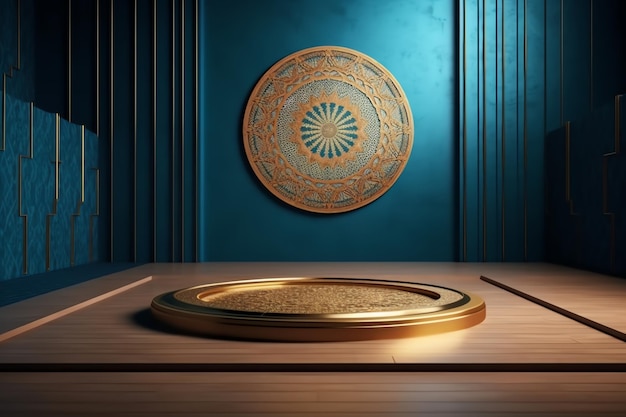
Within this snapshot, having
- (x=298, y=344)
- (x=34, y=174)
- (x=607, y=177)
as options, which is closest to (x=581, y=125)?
→ (x=607, y=177)

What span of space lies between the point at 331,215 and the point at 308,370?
2.92 m

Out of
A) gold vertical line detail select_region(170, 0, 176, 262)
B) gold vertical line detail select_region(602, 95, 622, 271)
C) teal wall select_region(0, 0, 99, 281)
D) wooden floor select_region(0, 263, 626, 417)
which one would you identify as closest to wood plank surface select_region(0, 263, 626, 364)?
wooden floor select_region(0, 263, 626, 417)

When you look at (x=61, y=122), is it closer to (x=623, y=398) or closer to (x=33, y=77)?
(x=33, y=77)

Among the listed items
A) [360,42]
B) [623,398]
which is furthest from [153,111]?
[623,398]

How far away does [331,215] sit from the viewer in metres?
4.38

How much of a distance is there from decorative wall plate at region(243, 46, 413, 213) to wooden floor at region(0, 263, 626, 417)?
2308mm

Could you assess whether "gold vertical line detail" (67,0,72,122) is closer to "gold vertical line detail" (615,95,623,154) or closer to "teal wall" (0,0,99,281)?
"teal wall" (0,0,99,281)

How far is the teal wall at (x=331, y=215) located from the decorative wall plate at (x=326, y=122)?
0.31 ft

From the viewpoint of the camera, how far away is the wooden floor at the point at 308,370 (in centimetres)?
124

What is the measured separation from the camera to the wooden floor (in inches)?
48.9

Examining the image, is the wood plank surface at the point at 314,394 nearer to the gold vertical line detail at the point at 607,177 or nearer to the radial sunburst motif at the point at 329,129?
the gold vertical line detail at the point at 607,177

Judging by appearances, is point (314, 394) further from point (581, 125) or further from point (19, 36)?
point (19, 36)

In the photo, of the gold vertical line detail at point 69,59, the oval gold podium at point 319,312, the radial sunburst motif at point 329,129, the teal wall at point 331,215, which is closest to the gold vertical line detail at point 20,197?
the gold vertical line detail at point 69,59

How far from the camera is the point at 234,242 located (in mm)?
4395
